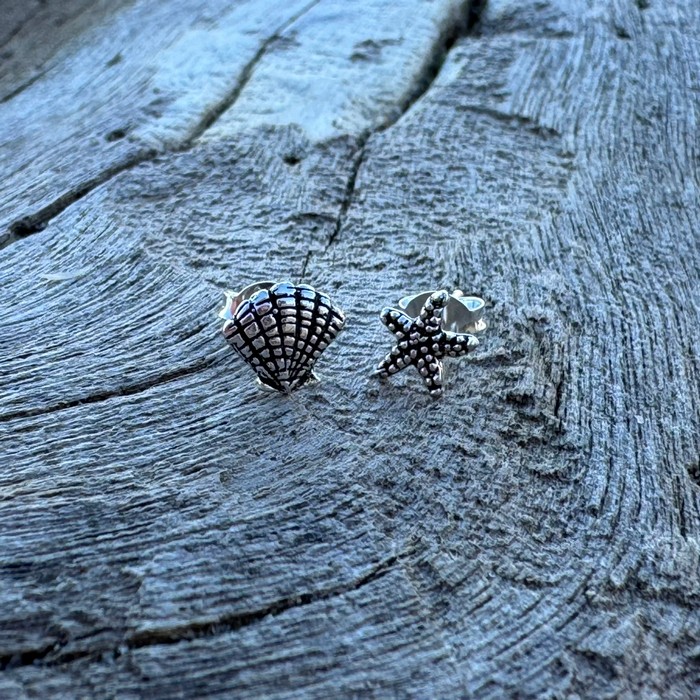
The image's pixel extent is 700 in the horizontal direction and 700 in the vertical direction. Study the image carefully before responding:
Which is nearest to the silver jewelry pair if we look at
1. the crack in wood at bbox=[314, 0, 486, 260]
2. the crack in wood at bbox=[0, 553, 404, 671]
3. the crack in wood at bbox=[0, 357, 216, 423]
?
the crack in wood at bbox=[0, 357, 216, 423]

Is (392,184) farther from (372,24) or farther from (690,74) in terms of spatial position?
(690,74)

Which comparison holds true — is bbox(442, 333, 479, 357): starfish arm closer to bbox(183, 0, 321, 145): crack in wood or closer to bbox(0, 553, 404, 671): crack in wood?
bbox(0, 553, 404, 671): crack in wood

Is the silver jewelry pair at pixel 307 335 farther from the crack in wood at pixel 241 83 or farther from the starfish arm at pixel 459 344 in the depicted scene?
the crack in wood at pixel 241 83

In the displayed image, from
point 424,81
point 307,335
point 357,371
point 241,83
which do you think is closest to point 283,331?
point 307,335

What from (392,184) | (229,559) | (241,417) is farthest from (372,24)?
(229,559)

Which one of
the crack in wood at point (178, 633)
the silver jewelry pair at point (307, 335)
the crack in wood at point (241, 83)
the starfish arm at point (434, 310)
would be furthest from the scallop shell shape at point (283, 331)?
the crack in wood at point (241, 83)

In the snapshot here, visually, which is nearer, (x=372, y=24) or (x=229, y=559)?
(x=229, y=559)
